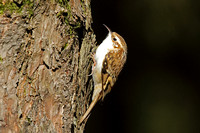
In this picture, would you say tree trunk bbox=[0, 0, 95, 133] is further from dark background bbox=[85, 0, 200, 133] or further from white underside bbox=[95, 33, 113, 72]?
dark background bbox=[85, 0, 200, 133]

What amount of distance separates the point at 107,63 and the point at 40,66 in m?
1.19

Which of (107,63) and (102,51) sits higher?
(102,51)

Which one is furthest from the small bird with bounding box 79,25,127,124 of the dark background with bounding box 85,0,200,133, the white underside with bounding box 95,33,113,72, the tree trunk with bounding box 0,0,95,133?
the tree trunk with bounding box 0,0,95,133

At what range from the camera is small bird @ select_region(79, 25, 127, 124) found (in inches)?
102

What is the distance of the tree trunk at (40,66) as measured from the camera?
5.20ft

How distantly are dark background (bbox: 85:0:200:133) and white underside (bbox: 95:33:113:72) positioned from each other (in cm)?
49

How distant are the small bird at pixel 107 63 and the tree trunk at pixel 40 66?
25.4 inches

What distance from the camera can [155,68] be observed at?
373 centimetres

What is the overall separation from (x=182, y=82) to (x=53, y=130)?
2.57 meters

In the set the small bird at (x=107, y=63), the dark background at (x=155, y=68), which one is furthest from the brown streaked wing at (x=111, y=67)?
the dark background at (x=155, y=68)

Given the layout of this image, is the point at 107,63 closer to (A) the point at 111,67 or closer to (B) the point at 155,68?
(A) the point at 111,67

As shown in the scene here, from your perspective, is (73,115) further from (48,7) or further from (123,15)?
(123,15)

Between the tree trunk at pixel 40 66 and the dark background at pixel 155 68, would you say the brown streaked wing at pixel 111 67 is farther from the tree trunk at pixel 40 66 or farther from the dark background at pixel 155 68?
the tree trunk at pixel 40 66

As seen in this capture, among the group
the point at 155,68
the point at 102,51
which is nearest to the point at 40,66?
the point at 102,51
